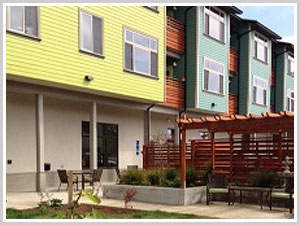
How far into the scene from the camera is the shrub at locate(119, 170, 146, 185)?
47.8 ft

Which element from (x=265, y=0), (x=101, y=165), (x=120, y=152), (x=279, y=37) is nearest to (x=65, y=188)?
(x=101, y=165)

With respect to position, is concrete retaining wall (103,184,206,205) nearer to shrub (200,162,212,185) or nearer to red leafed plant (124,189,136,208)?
red leafed plant (124,189,136,208)

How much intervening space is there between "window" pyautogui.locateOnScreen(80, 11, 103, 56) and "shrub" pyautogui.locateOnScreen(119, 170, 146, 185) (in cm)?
451

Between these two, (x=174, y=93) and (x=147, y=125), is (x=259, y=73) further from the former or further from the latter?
(x=147, y=125)

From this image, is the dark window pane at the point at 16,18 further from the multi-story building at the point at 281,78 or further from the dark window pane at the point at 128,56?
the multi-story building at the point at 281,78

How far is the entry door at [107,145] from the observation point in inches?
844

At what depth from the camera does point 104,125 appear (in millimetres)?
21734

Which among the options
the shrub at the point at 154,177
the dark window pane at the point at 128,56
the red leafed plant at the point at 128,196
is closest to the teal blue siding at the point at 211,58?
the dark window pane at the point at 128,56

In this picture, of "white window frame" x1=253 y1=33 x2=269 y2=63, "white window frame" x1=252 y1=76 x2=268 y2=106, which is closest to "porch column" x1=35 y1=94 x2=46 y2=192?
"white window frame" x1=252 y1=76 x2=268 y2=106

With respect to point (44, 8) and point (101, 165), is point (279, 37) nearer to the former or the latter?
point (101, 165)

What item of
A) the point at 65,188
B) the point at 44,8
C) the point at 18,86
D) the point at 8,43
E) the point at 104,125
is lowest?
the point at 65,188

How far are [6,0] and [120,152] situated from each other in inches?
595

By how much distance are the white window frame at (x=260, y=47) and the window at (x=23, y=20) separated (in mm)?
19332

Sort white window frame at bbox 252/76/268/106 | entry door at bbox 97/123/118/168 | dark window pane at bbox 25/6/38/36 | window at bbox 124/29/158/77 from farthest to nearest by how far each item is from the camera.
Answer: white window frame at bbox 252/76/268/106 → entry door at bbox 97/123/118/168 → window at bbox 124/29/158/77 → dark window pane at bbox 25/6/38/36
